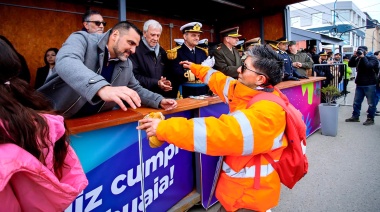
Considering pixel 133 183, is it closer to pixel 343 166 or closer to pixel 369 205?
pixel 369 205

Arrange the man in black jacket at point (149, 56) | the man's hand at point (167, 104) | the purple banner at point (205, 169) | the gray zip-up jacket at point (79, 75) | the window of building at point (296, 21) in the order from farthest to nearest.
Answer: the window of building at point (296, 21)
the man in black jacket at point (149, 56)
the purple banner at point (205, 169)
the man's hand at point (167, 104)
the gray zip-up jacket at point (79, 75)

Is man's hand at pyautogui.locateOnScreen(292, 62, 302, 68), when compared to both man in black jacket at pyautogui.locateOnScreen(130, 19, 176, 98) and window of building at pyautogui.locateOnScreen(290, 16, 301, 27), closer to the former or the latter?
man in black jacket at pyautogui.locateOnScreen(130, 19, 176, 98)

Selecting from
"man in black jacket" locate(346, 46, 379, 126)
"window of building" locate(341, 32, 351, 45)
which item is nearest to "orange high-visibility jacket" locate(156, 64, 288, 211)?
"man in black jacket" locate(346, 46, 379, 126)

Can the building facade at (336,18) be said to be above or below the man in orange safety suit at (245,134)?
above

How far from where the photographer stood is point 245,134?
1363 mm

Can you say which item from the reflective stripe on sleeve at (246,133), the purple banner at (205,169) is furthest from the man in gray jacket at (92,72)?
the purple banner at (205,169)

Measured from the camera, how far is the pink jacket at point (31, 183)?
2.71 ft

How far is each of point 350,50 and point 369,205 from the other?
39771mm

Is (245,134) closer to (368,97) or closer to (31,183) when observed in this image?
(31,183)

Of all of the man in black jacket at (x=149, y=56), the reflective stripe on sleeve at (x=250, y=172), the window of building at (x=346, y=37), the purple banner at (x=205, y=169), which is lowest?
the purple banner at (x=205, y=169)

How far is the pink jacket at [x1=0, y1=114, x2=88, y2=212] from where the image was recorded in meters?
0.83

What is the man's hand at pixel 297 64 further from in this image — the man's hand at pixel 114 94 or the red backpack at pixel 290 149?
the man's hand at pixel 114 94

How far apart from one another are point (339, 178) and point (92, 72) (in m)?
3.74

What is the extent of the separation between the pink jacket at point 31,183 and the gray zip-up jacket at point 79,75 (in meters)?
0.42
